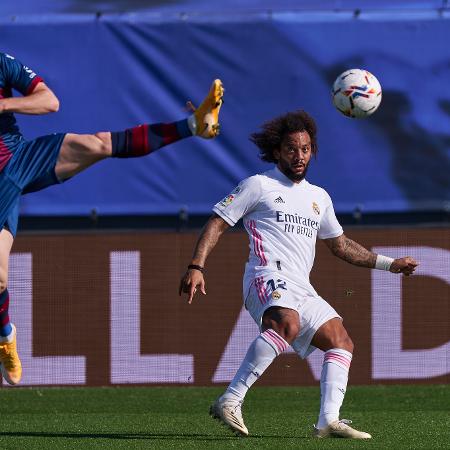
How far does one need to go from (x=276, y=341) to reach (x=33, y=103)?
2.02 meters

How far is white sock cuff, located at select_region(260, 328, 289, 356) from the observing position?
7438 mm

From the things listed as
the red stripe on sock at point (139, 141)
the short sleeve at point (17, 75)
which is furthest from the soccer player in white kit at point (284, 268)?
the short sleeve at point (17, 75)

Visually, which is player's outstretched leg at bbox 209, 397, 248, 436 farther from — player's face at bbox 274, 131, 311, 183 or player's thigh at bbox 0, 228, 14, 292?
player's thigh at bbox 0, 228, 14, 292

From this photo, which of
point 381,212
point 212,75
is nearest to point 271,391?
point 381,212

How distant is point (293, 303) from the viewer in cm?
760

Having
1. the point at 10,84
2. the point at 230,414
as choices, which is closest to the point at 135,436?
the point at 230,414

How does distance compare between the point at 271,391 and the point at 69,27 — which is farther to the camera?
the point at 69,27

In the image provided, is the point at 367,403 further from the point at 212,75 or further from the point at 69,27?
the point at 69,27

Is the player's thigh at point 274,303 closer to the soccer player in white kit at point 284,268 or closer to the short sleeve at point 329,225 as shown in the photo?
the soccer player in white kit at point 284,268

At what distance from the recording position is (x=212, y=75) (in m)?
13.4

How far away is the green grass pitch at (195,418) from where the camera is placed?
7392mm

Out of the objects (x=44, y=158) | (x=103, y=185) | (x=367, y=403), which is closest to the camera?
(x=44, y=158)

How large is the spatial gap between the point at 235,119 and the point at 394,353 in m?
3.11

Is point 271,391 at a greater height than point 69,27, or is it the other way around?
point 69,27
